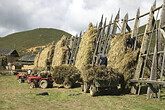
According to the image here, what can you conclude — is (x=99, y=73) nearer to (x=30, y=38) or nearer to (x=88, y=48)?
(x=88, y=48)

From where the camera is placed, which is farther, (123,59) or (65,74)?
(65,74)

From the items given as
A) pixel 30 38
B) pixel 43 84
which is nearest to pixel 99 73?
pixel 43 84

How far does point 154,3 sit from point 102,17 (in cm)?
560

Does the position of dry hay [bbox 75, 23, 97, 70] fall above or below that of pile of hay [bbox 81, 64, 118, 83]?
above

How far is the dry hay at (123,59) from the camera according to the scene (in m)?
7.80

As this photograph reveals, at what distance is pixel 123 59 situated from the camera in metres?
8.02

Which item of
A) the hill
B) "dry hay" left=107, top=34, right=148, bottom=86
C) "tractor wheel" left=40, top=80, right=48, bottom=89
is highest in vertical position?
the hill

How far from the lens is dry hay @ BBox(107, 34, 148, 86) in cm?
780

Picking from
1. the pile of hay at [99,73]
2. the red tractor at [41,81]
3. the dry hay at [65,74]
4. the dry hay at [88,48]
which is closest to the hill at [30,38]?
the dry hay at [88,48]

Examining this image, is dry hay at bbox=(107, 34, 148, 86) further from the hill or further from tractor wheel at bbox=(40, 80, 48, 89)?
the hill

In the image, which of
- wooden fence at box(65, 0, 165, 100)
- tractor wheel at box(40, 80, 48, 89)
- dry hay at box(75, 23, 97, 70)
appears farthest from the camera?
dry hay at box(75, 23, 97, 70)

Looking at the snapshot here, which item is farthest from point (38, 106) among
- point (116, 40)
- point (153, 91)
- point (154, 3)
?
point (154, 3)

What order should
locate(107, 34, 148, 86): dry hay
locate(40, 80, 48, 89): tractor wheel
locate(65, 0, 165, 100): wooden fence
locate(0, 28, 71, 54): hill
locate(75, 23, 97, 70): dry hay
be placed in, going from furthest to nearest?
locate(0, 28, 71, 54): hill → locate(75, 23, 97, 70): dry hay → locate(40, 80, 48, 89): tractor wheel → locate(107, 34, 148, 86): dry hay → locate(65, 0, 165, 100): wooden fence

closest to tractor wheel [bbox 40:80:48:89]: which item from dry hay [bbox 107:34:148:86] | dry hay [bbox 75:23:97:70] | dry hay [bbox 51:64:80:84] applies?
→ dry hay [bbox 51:64:80:84]
